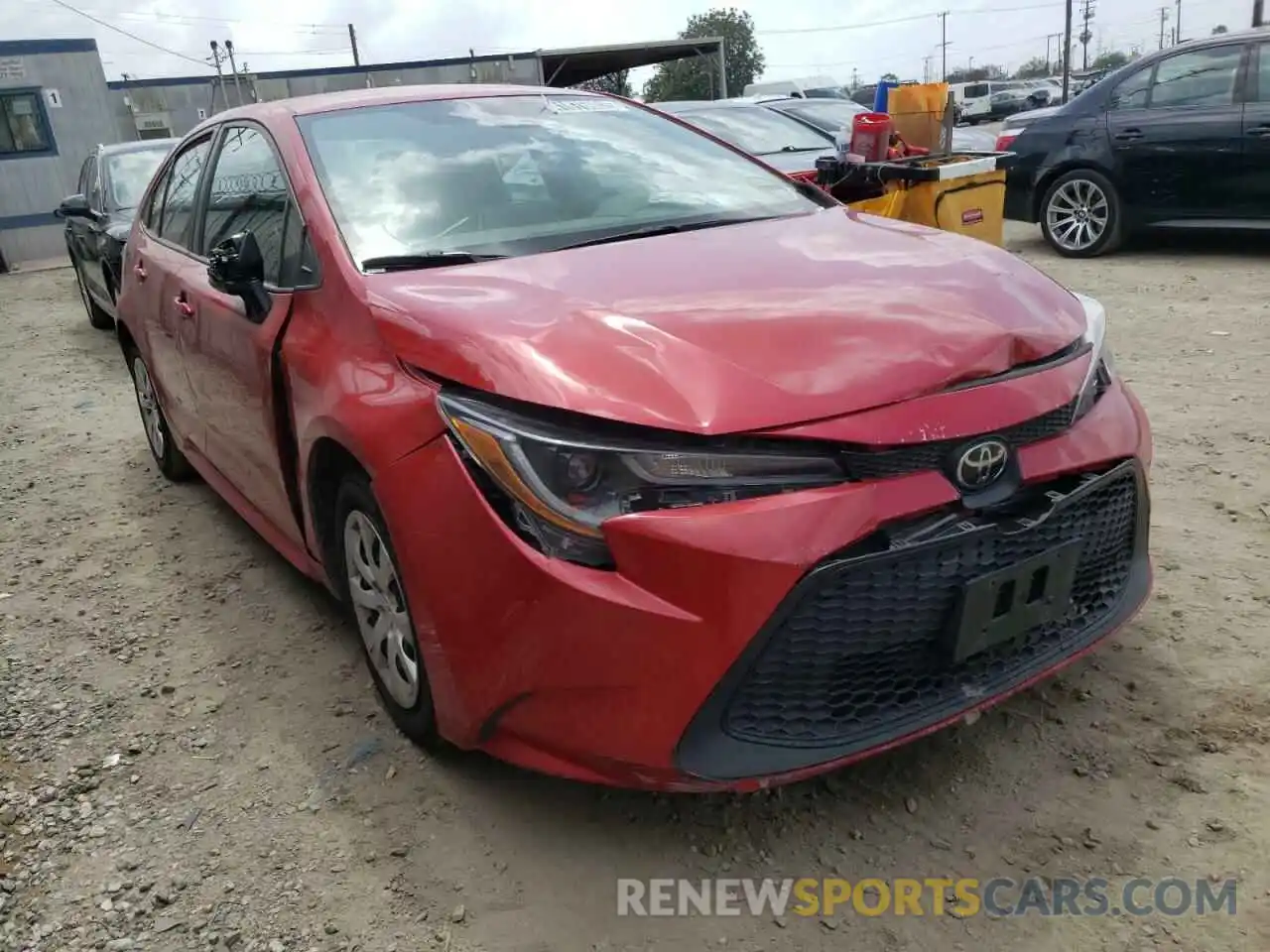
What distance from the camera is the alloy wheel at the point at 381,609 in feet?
7.60

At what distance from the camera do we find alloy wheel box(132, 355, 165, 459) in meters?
4.49

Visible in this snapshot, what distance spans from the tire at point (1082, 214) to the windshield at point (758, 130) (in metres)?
1.96

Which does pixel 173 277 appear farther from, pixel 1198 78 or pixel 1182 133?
pixel 1198 78

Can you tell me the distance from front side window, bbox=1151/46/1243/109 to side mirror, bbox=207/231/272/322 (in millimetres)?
7093

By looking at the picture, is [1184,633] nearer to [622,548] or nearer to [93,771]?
[622,548]

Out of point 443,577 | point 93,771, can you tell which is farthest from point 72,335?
point 443,577

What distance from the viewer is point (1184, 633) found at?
2701 mm

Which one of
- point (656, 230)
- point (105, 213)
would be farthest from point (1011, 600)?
point (105, 213)

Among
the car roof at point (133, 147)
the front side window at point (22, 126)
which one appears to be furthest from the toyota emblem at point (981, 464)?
the front side window at point (22, 126)

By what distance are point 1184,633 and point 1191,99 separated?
20.3ft

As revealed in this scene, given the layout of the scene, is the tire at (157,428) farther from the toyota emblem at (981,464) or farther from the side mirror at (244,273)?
the toyota emblem at (981,464)

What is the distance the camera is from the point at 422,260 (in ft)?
7.96

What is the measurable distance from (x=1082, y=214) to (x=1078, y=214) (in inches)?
1.6

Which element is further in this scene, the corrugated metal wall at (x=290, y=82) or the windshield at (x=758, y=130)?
the corrugated metal wall at (x=290, y=82)
